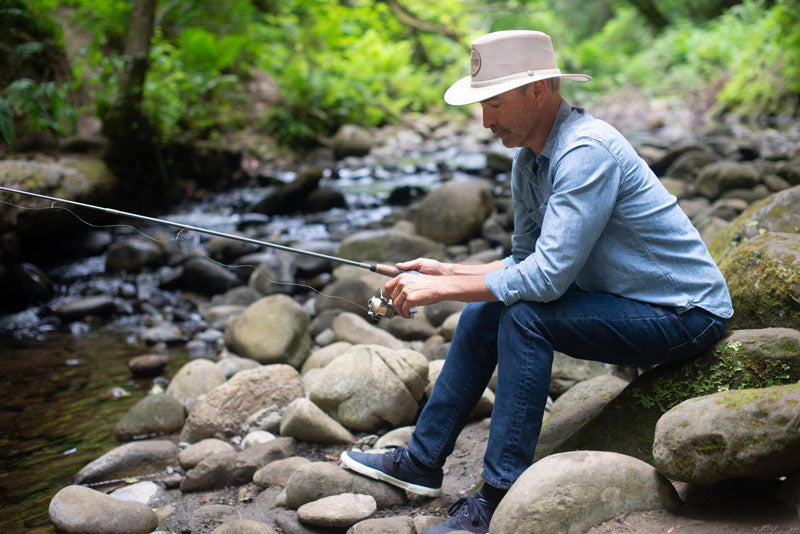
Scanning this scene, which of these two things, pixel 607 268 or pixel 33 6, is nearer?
pixel 607 268

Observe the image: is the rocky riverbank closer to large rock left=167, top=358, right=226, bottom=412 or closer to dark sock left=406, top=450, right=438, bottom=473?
large rock left=167, top=358, right=226, bottom=412

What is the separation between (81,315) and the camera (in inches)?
A: 266

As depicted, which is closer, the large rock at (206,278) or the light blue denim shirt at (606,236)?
the light blue denim shirt at (606,236)

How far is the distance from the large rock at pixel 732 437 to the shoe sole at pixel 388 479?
1009 mm

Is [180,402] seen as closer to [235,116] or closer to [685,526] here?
[685,526]

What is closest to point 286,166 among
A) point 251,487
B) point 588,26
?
point 251,487

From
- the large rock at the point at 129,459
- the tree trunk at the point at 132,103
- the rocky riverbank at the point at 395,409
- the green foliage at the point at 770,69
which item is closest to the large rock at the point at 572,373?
the rocky riverbank at the point at 395,409

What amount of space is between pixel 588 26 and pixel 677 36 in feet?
23.0

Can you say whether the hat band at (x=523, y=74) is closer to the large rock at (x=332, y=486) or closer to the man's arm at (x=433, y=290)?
the man's arm at (x=433, y=290)

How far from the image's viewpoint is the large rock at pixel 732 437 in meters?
2.00

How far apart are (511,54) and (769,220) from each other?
6.59 feet

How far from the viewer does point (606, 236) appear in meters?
2.50

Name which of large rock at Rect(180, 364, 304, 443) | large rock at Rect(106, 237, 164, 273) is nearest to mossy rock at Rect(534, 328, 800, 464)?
large rock at Rect(180, 364, 304, 443)

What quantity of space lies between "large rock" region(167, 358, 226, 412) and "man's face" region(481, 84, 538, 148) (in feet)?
9.51
